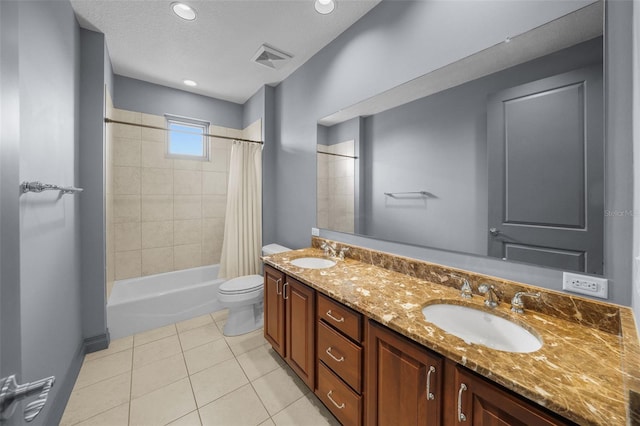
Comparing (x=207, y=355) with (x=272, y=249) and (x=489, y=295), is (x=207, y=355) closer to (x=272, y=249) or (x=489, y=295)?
(x=272, y=249)

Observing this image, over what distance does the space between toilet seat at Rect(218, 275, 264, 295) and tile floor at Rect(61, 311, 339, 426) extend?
0.42m

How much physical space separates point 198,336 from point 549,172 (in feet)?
9.34

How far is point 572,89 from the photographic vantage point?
993 mm

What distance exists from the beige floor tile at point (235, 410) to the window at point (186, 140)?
9.33ft

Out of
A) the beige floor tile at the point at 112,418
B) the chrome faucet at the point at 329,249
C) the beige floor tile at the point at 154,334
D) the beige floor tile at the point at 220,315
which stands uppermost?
the chrome faucet at the point at 329,249

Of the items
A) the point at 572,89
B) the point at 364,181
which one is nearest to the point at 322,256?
the point at 364,181

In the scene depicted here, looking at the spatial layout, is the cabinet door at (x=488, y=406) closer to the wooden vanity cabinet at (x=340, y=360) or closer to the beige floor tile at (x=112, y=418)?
the wooden vanity cabinet at (x=340, y=360)

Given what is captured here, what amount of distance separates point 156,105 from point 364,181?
9.46 ft

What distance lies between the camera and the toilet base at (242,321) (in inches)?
92.0

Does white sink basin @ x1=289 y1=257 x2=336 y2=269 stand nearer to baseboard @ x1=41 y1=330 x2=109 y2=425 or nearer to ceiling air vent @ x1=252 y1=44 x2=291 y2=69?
baseboard @ x1=41 y1=330 x2=109 y2=425

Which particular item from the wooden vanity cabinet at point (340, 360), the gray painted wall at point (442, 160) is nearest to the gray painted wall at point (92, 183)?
the wooden vanity cabinet at point (340, 360)

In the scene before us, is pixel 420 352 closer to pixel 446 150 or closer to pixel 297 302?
pixel 297 302

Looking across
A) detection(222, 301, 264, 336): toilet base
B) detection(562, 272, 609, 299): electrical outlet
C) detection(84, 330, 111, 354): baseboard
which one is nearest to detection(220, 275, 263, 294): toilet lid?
detection(222, 301, 264, 336): toilet base

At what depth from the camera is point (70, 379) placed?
5.40 ft
